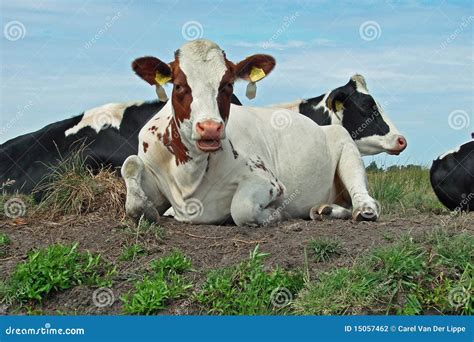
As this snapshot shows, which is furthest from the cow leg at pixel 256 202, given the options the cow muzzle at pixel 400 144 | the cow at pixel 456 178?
the cow muzzle at pixel 400 144

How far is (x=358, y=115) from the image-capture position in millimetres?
15617

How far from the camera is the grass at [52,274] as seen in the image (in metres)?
8.07

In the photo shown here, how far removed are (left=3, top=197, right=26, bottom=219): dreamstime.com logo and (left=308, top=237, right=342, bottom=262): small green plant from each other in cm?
405

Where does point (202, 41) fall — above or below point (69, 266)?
above

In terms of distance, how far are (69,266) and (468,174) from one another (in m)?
8.24

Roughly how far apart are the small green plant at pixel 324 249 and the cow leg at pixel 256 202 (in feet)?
4.22

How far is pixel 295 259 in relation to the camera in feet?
27.2

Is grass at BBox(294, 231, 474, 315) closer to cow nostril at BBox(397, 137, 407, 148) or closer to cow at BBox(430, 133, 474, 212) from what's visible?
cow at BBox(430, 133, 474, 212)

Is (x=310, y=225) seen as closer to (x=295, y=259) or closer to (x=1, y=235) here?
(x=295, y=259)

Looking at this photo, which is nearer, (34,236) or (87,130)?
(34,236)

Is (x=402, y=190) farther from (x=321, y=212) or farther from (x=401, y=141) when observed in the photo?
(x=321, y=212)

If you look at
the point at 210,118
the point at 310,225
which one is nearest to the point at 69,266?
the point at 210,118

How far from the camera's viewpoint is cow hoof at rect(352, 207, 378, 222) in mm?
10523

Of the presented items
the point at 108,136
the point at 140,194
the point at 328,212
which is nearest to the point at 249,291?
the point at 140,194
